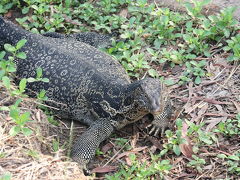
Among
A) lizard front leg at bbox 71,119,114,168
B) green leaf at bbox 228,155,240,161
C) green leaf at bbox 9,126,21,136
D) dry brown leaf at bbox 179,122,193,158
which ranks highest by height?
green leaf at bbox 9,126,21,136

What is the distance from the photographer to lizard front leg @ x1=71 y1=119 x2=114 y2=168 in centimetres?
497

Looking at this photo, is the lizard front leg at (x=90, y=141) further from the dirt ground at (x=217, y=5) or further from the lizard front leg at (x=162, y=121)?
the dirt ground at (x=217, y=5)

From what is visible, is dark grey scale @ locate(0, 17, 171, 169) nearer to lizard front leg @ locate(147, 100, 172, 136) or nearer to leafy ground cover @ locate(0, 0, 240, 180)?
lizard front leg @ locate(147, 100, 172, 136)

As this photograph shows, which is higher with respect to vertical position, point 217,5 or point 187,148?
point 217,5

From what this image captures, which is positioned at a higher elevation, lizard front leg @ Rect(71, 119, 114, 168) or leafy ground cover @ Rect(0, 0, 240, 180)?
leafy ground cover @ Rect(0, 0, 240, 180)

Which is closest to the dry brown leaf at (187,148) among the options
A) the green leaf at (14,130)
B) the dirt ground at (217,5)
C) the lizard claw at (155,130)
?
the lizard claw at (155,130)

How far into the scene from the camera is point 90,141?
5098 millimetres

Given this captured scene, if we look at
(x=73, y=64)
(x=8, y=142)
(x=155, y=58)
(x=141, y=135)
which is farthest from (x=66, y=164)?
(x=155, y=58)

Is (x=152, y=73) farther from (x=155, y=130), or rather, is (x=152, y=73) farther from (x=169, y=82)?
(x=155, y=130)

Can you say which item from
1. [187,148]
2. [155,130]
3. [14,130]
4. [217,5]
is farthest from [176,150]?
[217,5]

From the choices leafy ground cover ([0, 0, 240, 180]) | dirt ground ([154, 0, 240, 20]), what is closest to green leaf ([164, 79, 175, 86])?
leafy ground cover ([0, 0, 240, 180])

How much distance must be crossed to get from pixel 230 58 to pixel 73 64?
190 cm

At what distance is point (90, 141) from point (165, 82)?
3.91 ft

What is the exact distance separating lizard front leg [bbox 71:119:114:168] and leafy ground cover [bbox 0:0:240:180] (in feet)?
0.35
